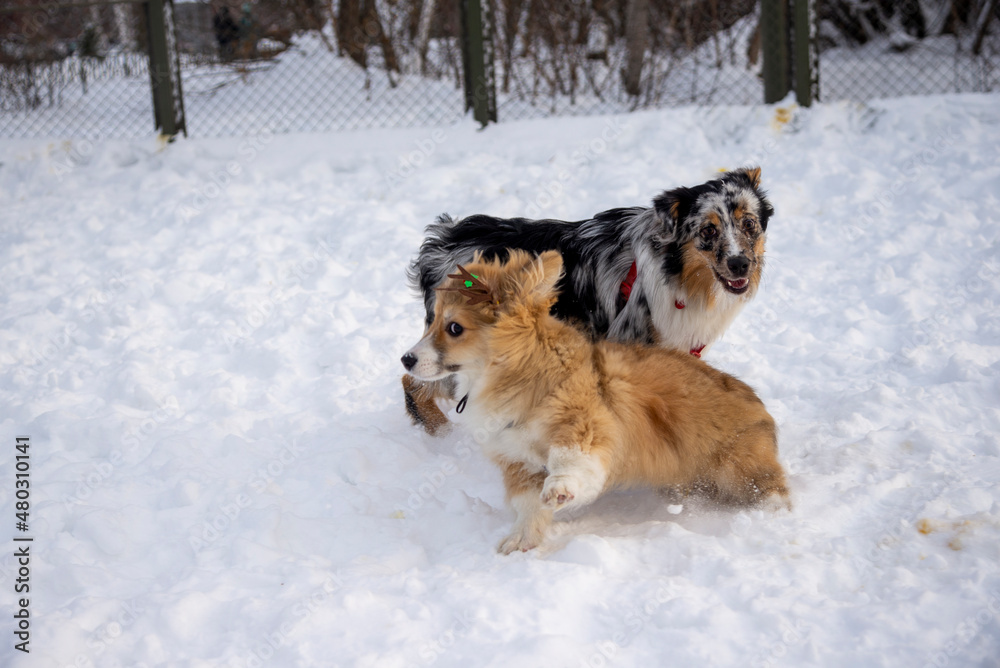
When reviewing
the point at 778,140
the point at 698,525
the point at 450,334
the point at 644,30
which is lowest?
the point at 698,525

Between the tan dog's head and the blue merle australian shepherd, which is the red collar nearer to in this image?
the blue merle australian shepherd

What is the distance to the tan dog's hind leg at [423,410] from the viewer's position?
434cm

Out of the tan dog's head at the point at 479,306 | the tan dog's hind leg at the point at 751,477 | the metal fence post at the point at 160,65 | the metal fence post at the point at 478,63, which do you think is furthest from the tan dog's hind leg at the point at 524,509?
the metal fence post at the point at 160,65

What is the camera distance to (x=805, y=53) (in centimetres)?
754

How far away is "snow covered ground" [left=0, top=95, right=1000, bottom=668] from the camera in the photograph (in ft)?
8.08

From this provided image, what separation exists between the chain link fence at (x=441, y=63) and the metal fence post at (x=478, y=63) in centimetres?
6

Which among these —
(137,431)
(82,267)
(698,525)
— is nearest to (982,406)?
(698,525)

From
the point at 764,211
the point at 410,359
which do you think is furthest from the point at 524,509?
the point at 764,211

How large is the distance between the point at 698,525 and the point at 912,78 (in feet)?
29.2

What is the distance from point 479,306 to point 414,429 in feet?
4.78

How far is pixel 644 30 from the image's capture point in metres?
9.98

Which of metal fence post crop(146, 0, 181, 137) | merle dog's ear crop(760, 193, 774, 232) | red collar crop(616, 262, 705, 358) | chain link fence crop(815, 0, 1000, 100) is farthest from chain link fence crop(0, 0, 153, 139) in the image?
chain link fence crop(815, 0, 1000, 100)

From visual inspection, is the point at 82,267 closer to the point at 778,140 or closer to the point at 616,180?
the point at 616,180

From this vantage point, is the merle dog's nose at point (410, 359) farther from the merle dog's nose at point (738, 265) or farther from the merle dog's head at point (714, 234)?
the merle dog's nose at point (738, 265)
